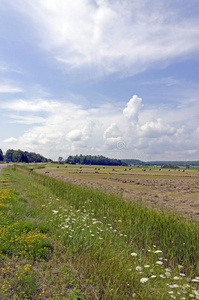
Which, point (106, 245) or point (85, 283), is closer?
point (85, 283)

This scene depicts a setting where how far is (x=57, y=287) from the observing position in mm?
4371

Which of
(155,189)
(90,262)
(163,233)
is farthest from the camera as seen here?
(155,189)

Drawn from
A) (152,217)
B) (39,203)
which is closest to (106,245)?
(152,217)

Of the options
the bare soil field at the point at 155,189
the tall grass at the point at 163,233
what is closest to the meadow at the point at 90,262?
the tall grass at the point at 163,233

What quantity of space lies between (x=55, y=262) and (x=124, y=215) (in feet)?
19.2

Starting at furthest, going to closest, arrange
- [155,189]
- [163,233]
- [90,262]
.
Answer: [155,189] < [163,233] < [90,262]

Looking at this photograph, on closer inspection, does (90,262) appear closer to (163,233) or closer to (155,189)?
(163,233)

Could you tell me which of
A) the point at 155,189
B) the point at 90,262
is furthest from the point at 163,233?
the point at 155,189

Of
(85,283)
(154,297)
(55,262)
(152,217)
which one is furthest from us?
(152,217)

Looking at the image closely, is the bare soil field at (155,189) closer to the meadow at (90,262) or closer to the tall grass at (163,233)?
the tall grass at (163,233)

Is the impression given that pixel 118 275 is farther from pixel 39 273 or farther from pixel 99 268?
pixel 39 273

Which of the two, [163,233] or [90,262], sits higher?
[90,262]

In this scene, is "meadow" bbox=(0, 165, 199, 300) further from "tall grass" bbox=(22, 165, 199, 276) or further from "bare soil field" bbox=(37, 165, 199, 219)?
"bare soil field" bbox=(37, 165, 199, 219)

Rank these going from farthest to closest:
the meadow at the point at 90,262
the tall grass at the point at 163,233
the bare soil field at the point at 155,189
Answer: the bare soil field at the point at 155,189, the tall grass at the point at 163,233, the meadow at the point at 90,262
